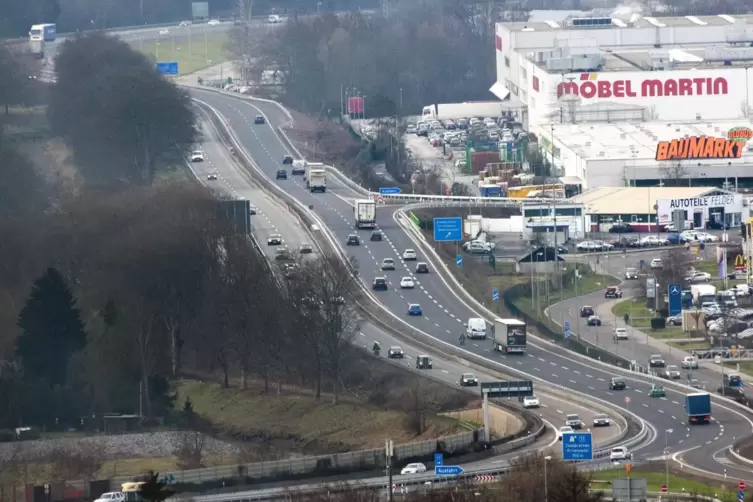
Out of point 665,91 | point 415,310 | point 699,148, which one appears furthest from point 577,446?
point 665,91

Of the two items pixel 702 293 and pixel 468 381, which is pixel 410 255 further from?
pixel 468 381

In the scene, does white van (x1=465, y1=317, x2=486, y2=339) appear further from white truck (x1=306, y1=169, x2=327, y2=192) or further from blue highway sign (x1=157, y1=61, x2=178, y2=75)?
blue highway sign (x1=157, y1=61, x2=178, y2=75)

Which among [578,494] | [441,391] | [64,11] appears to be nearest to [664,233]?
[441,391]

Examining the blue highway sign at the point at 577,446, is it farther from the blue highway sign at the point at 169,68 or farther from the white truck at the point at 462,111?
the blue highway sign at the point at 169,68

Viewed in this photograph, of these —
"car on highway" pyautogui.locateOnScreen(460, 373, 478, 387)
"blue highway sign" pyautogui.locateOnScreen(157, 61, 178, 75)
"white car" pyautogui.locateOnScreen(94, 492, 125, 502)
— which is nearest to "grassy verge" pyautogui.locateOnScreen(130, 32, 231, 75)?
"blue highway sign" pyautogui.locateOnScreen(157, 61, 178, 75)

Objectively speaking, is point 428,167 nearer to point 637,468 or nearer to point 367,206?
point 367,206

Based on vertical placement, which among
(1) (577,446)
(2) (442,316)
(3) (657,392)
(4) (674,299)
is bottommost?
(3) (657,392)
